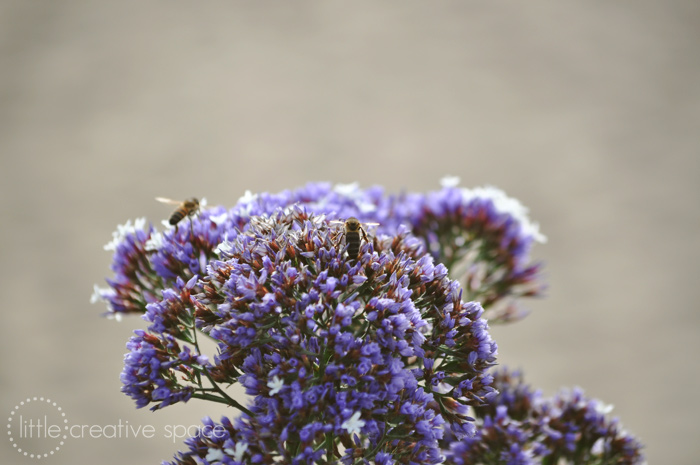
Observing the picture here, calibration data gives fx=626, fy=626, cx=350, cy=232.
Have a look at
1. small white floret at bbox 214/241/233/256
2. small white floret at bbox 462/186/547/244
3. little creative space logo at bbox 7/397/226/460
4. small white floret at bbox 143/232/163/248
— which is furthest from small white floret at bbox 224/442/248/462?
little creative space logo at bbox 7/397/226/460

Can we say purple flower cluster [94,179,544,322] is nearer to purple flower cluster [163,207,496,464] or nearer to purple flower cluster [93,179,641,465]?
purple flower cluster [93,179,641,465]

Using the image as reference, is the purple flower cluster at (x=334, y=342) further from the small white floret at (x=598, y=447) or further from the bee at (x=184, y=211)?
the small white floret at (x=598, y=447)

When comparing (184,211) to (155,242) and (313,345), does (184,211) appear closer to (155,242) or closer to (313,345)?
(155,242)

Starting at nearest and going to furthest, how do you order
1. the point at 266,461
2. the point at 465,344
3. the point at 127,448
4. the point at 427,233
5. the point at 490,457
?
the point at 266,461 < the point at 465,344 < the point at 490,457 < the point at 427,233 < the point at 127,448

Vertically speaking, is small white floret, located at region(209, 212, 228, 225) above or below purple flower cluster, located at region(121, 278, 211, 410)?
above

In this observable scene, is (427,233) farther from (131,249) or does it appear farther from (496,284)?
(131,249)

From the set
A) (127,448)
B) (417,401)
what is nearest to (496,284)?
(417,401)

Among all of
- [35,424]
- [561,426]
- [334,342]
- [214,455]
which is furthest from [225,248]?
[35,424]
